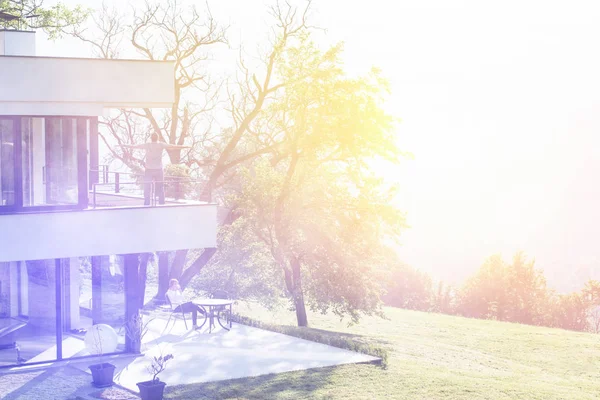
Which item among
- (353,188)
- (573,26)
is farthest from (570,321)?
(573,26)

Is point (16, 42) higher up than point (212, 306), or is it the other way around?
point (16, 42)

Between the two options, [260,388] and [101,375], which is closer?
[101,375]

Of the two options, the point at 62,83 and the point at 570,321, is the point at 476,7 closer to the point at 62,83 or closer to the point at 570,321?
the point at 570,321

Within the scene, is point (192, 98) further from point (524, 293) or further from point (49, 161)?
point (524, 293)

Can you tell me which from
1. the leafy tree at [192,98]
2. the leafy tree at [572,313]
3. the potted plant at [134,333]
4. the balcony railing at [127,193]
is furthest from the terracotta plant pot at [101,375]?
the leafy tree at [572,313]

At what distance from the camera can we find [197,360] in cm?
1633

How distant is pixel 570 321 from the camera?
188 ft

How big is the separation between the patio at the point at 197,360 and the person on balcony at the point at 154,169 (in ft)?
11.1

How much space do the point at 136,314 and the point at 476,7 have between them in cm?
7843

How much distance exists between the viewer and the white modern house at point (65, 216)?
15.0m

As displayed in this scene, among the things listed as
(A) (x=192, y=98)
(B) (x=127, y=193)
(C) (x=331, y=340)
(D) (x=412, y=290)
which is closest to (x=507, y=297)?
(D) (x=412, y=290)

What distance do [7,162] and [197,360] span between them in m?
5.50

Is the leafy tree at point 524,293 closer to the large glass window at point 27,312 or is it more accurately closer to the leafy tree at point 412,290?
the leafy tree at point 412,290

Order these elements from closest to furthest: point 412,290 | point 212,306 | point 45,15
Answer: point 212,306 → point 45,15 → point 412,290
